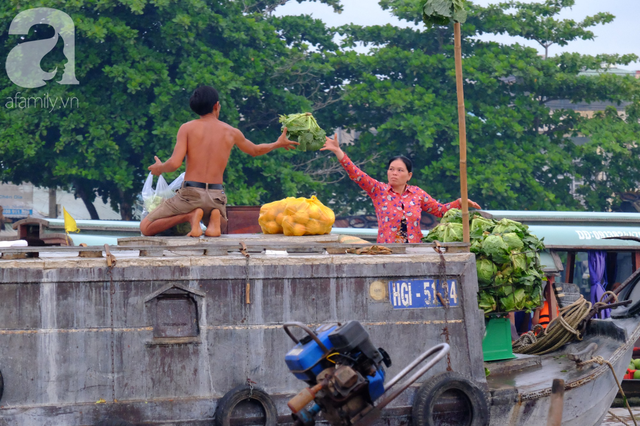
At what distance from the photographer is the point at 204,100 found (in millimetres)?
5648

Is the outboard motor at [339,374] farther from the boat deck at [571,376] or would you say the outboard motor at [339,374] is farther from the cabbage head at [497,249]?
the cabbage head at [497,249]

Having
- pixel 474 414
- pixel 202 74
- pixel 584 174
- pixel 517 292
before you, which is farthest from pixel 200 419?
pixel 584 174

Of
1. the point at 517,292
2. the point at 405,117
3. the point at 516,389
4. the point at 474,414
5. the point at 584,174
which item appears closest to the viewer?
the point at 474,414

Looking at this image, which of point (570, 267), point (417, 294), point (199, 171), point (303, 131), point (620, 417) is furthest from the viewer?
point (570, 267)

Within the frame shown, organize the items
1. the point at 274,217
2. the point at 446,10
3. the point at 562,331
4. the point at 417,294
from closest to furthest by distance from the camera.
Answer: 1. the point at 417,294
2. the point at 446,10
3. the point at 274,217
4. the point at 562,331

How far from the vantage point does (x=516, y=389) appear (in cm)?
501

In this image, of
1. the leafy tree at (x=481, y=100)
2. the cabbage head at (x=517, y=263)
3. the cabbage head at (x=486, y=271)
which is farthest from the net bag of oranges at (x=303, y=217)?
the leafy tree at (x=481, y=100)

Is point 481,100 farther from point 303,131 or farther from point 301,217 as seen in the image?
point 301,217

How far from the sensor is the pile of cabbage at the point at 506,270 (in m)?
5.51

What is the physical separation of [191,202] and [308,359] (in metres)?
2.32

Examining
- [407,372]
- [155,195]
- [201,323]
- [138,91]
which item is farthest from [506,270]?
[138,91]

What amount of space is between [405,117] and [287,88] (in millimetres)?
3299

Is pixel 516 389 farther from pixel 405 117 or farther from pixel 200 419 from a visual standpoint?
pixel 405 117

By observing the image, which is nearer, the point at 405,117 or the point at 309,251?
the point at 309,251
